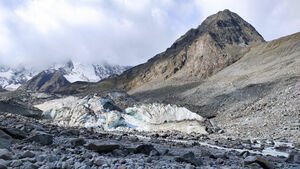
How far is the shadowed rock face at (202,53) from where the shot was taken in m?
93.2

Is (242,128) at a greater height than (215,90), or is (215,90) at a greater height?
(215,90)

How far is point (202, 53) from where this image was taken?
98.0 m

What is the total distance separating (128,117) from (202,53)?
5155cm

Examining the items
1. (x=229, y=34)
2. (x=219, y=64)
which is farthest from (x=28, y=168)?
(x=229, y=34)

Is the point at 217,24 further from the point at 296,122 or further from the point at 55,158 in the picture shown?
the point at 55,158

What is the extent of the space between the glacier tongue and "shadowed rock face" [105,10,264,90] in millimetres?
39284

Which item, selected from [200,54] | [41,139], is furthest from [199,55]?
[41,139]

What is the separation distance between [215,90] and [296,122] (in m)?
30.6

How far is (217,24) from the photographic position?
111 metres

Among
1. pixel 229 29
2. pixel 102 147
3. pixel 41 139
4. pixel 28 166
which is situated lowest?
pixel 28 166

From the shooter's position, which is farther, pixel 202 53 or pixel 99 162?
pixel 202 53

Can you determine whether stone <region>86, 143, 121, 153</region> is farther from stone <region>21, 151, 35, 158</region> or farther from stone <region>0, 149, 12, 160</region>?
stone <region>0, 149, 12, 160</region>

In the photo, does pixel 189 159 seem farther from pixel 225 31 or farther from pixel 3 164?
pixel 225 31

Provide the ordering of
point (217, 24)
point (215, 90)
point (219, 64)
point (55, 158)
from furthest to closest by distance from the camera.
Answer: point (217, 24) → point (219, 64) → point (215, 90) → point (55, 158)
